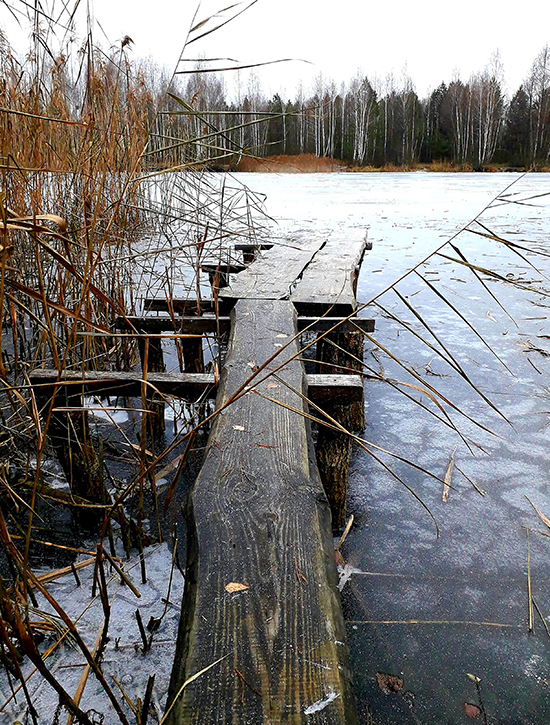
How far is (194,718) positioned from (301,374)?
3.60ft

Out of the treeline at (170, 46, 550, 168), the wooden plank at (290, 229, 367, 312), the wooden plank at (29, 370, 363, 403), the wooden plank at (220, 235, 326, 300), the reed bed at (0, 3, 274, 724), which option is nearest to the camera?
the reed bed at (0, 3, 274, 724)

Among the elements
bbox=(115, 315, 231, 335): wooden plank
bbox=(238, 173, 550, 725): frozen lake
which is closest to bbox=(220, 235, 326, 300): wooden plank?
bbox=(115, 315, 231, 335): wooden plank

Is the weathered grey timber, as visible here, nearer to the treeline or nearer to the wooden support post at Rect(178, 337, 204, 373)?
the wooden support post at Rect(178, 337, 204, 373)

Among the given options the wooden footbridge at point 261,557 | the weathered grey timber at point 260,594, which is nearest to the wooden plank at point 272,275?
the wooden footbridge at point 261,557

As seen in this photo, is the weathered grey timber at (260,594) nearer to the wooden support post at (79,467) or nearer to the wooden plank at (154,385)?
the wooden plank at (154,385)

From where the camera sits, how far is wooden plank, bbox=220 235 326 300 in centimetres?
271

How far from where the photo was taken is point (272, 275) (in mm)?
3139

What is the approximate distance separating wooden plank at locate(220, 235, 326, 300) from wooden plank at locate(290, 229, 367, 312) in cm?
6

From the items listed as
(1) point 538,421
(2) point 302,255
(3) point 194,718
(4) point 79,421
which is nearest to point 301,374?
(4) point 79,421

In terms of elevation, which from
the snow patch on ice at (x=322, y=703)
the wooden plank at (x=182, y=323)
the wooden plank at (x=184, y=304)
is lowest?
the snow patch on ice at (x=322, y=703)

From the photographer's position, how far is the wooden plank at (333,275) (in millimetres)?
2598

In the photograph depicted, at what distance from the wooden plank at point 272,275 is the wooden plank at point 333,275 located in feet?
0.19

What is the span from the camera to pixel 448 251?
6.24 meters

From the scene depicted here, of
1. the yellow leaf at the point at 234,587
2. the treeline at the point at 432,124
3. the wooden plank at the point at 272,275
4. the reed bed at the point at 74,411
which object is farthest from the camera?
the treeline at the point at 432,124
